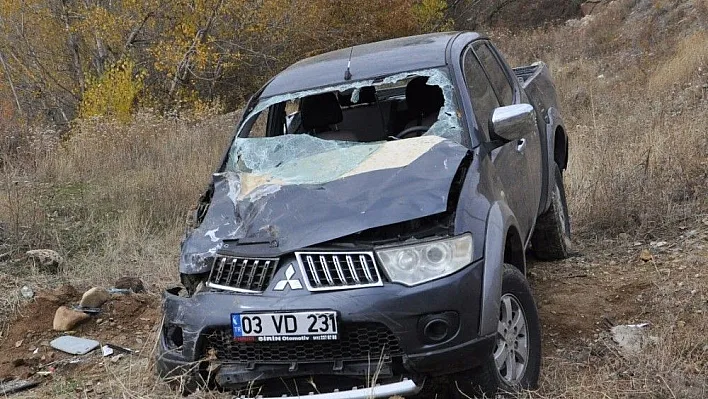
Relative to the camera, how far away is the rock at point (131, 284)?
5652 mm

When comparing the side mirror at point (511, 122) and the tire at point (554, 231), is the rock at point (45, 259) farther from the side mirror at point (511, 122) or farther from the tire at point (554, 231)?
the side mirror at point (511, 122)

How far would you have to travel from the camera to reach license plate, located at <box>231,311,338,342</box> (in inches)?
113

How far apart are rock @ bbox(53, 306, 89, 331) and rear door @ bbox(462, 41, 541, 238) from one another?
3.03 meters

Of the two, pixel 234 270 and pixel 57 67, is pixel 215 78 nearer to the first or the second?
pixel 57 67

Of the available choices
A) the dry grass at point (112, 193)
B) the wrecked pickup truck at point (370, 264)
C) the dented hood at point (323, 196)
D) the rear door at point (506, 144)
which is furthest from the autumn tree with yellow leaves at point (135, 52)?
the wrecked pickup truck at point (370, 264)

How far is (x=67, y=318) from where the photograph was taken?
4988 mm

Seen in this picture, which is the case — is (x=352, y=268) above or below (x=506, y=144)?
below

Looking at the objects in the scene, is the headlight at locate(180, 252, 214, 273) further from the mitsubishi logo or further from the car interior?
the car interior

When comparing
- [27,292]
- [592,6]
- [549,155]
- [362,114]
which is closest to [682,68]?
[549,155]

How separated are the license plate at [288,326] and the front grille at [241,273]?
150 mm

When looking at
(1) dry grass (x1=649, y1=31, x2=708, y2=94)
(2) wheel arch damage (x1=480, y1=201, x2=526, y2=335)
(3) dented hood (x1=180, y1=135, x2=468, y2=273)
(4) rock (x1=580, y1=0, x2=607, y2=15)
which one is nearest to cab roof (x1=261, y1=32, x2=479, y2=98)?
(3) dented hood (x1=180, y1=135, x2=468, y2=273)

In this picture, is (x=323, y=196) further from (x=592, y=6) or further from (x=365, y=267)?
(x=592, y=6)

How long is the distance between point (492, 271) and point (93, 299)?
10.8ft

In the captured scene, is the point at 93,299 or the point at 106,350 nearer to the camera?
the point at 106,350
